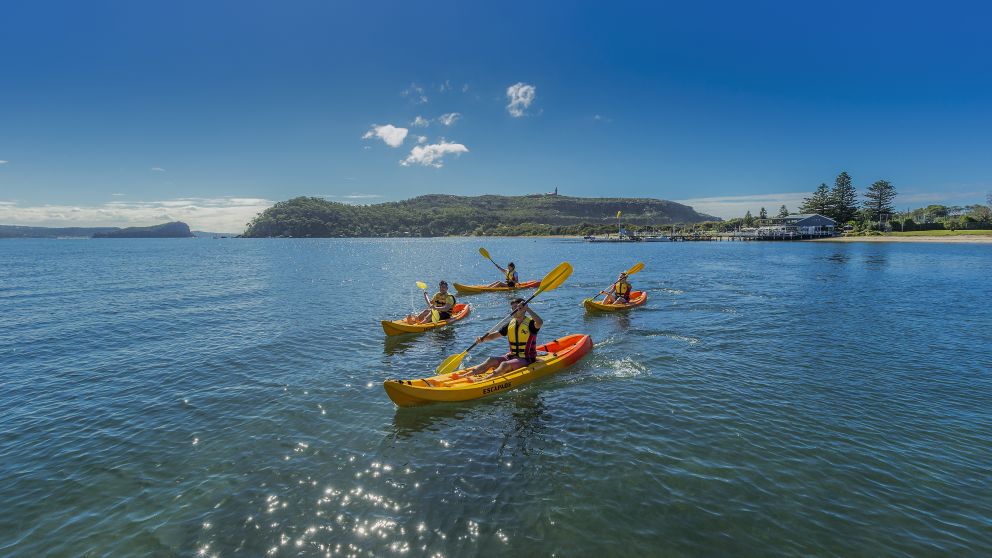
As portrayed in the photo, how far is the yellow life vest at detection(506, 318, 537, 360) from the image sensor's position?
42.8ft

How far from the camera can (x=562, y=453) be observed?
29.9 feet

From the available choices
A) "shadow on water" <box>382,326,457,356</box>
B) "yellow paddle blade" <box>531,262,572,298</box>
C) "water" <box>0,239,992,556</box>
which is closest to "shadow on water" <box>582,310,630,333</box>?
"water" <box>0,239,992,556</box>

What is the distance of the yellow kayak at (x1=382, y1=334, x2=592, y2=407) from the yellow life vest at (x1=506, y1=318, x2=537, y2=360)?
17.2 inches

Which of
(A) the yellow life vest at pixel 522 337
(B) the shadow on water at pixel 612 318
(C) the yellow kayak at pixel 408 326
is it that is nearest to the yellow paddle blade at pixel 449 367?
(A) the yellow life vest at pixel 522 337

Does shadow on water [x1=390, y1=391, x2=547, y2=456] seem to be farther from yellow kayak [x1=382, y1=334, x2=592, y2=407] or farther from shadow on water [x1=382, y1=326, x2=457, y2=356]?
shadow on water [x1=382, y1=326, x2=457, y2=356]

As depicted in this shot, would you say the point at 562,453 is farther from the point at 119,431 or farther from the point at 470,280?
the point at 470,280

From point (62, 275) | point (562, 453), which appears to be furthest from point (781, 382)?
point (62, 275)

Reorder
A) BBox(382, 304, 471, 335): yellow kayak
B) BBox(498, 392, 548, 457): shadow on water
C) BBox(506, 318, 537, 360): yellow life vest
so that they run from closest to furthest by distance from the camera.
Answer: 1. BBox(498, 392, 548, 457): shadow on water
2. BBox(506, 318, 537, 360): yellow life vest
3. BBox(382, 304, 471, 335): yellow kayak

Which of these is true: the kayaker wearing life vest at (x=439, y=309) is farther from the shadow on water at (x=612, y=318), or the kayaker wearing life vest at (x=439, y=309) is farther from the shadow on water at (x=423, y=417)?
the shadow on water at (x=423, y=417)

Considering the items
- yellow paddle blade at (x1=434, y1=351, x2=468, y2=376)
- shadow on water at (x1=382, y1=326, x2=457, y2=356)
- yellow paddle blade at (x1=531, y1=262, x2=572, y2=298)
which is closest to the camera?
yellow paddle blade at (x1=434, y1=351, x2=468, y2=376)

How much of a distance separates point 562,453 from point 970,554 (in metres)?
6.09

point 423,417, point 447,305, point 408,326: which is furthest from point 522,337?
point 447,305

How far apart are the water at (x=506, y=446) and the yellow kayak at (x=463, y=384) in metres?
0.36

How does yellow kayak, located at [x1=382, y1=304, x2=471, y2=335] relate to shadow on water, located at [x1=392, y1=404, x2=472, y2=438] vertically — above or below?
above
